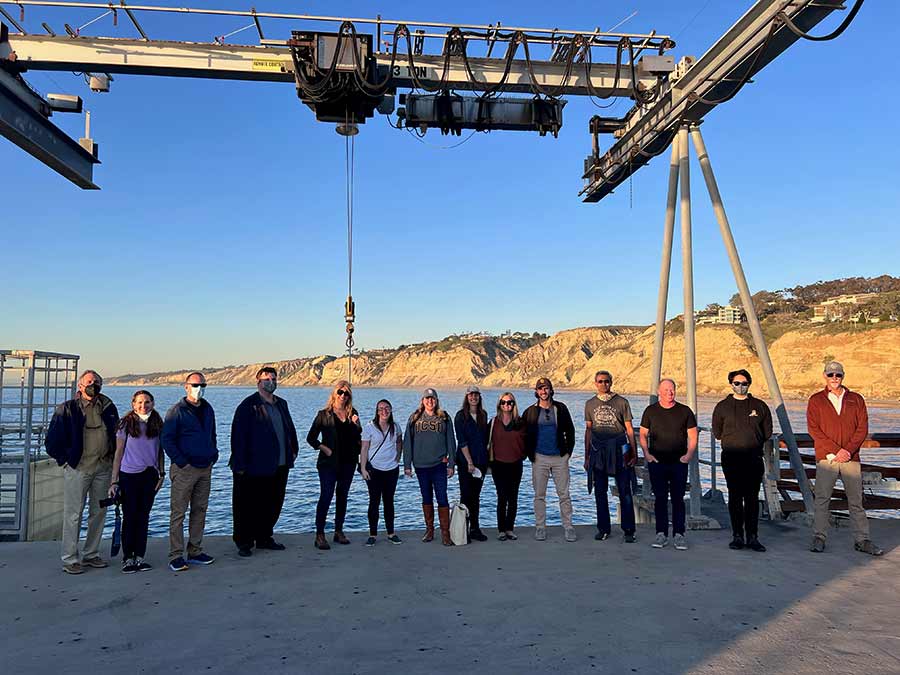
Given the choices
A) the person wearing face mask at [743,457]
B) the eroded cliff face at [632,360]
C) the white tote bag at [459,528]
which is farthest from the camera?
the eroded cliff face at [632,360]

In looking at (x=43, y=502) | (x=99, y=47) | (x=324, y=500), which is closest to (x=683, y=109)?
(x=324, y=500)

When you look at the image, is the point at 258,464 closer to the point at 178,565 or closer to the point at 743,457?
the point at 178,565

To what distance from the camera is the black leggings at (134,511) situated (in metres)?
6.09

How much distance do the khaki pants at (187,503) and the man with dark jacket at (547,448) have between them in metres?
3.69

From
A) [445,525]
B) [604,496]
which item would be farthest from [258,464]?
[604,496]

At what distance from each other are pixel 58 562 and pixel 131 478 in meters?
1.33

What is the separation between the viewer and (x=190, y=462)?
629 centimetres

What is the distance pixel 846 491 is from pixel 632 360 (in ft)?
307

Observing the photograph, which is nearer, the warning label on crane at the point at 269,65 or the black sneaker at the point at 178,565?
the black sneaker at the point at 178,565

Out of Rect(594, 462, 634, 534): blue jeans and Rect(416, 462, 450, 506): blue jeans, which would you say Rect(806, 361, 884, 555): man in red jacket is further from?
Rect(416, 462, 450, 506): blue jeans

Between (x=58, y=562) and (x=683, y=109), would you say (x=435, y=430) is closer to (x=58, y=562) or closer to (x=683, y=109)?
(x=58, y=562)

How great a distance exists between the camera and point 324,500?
23.4ft

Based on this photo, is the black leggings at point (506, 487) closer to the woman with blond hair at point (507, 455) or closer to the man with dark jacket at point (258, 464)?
the woman with blond hair at point (507, 455)

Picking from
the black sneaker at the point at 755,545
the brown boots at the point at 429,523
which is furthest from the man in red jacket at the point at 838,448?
the brown boots at the point at 429,523
